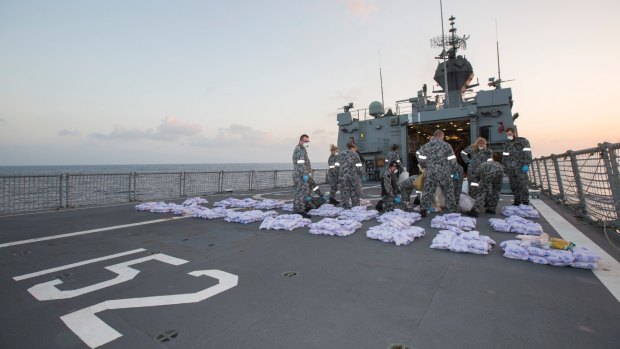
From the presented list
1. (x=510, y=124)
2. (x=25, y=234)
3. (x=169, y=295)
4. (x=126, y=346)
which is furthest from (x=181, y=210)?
(x=510, y=124)

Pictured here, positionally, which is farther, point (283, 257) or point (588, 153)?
point (588, 153)

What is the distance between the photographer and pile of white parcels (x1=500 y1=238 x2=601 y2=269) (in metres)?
3.34

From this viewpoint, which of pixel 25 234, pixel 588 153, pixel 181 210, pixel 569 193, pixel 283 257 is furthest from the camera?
pixel 181 210

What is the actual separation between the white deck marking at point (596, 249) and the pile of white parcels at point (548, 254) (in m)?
0.13

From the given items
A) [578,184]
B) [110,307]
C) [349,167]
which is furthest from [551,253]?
[349,167]

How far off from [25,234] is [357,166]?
Result: 7.76 metres

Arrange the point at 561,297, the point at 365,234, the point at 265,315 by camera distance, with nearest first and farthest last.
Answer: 1. the point at 265,315
2. the point at 561,297
3. the point at 365,234

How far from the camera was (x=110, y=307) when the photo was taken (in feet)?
8.54

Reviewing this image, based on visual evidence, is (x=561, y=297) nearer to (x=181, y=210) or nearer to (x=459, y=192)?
(x=459, y=192)

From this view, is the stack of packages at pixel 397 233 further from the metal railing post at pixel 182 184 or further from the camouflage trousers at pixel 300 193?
the metal railing post at pixel 182 184

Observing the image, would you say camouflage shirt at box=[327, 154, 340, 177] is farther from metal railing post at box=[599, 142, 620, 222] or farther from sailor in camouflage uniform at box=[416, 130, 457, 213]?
metal railing post at box=[599, 142, 620, 222]

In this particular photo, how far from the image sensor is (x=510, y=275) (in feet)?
10.6

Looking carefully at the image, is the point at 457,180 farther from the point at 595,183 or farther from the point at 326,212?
the point at 326,212

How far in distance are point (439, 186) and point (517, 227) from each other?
7.37 feet
